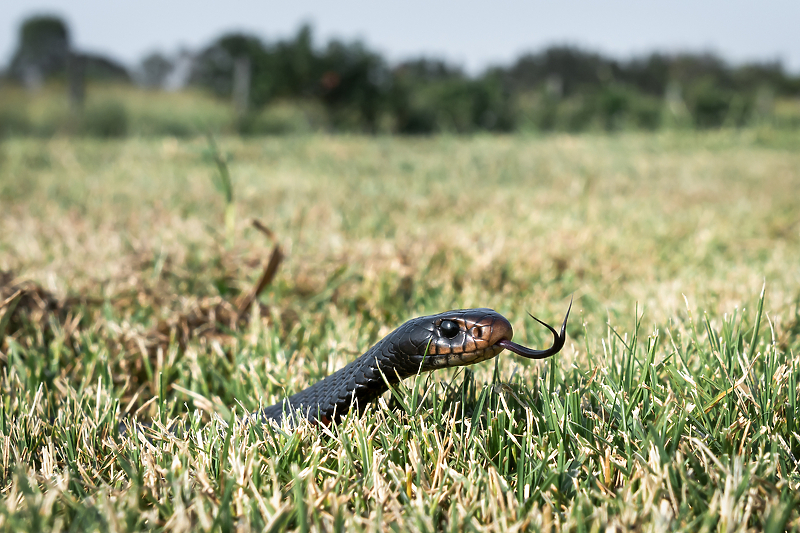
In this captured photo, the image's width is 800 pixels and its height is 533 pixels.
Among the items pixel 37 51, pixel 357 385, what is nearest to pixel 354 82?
pixel 357 385

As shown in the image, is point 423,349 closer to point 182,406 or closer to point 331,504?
point 331,504

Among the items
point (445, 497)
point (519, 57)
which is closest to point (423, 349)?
point (445, 497)

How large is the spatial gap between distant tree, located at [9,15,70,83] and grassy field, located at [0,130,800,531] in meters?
9.29

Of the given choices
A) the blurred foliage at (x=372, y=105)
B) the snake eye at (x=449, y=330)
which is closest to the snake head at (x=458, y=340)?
the snake eye at (x=449, y=330)

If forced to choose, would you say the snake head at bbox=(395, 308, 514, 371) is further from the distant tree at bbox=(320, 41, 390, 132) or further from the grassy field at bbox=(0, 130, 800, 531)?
the distant tree at bbox=(320, 41, 390, 132)

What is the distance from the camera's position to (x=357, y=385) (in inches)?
47.9

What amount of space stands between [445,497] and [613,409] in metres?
0.37

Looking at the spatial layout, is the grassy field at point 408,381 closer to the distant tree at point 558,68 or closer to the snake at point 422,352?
the snake at point 422,352

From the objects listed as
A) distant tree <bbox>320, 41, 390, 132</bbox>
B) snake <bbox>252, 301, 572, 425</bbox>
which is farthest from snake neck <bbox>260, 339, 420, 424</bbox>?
distant tree <bbox>320, 41, 390, 132</bbox>

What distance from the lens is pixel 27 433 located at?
51.9 inches

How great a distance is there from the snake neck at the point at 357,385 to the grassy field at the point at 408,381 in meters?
0.04

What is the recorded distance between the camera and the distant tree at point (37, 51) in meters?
19.5

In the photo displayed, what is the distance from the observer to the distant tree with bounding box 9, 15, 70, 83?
19.5 m

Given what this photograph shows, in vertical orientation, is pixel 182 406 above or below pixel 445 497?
below
